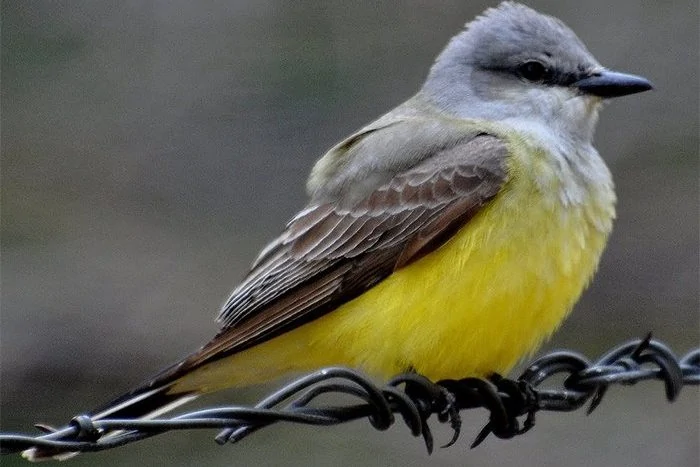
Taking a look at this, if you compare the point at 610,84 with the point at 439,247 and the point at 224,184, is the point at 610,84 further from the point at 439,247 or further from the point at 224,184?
the point at 224,184

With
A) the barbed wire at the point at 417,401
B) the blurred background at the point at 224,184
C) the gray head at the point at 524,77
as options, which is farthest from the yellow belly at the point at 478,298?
the blurred background at the point at 224,184

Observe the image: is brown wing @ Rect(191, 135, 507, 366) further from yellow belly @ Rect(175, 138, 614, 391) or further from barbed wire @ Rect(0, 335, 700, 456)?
barbed wire @ Rect(0, 335, 700, 456)

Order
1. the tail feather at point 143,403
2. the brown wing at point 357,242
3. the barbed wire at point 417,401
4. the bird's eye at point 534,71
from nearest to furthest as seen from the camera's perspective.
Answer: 1. the barbed wire at point 417,401
2. the tail feather at point 143,403
3. the brown wing at point 357,242
4. the bird's eye at point 534,71

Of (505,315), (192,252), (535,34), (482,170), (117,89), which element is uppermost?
(117,89)

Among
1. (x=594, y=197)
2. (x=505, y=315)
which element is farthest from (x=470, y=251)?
(x=594, y=197)

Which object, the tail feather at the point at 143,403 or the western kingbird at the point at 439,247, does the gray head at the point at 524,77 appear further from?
the tail feather at the point at 143,403

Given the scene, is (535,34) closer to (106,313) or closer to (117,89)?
(106,313)

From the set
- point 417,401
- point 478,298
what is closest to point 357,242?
point 478,298
